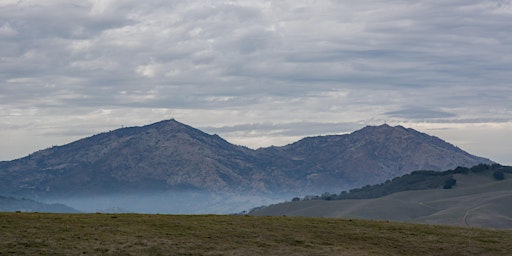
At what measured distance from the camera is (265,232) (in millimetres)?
70125

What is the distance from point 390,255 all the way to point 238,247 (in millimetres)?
12821

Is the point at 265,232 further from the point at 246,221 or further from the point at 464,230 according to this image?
the point at 464,230

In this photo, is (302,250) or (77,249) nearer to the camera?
(77,249)

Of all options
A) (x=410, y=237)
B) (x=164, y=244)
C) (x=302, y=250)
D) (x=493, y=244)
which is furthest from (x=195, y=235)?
(x=493, y=244)

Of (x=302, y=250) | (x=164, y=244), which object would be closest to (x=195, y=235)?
(x=164, y=244)

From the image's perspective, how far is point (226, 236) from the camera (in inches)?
2653

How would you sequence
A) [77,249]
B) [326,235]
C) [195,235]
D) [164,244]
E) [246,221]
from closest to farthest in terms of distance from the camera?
[77,249] < [164,244] < [195,235] < [326,235] < [246,221]

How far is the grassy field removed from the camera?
60.0 meters

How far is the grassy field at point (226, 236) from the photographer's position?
60.0 m

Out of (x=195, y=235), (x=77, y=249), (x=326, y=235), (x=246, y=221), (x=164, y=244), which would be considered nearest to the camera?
(x=77, y=249)

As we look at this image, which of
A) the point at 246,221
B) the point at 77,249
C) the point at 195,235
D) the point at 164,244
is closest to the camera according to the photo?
the point at 77,249

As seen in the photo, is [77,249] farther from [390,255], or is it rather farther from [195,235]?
[390,255]

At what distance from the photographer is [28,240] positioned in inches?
2343

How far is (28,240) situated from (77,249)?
171 inches
